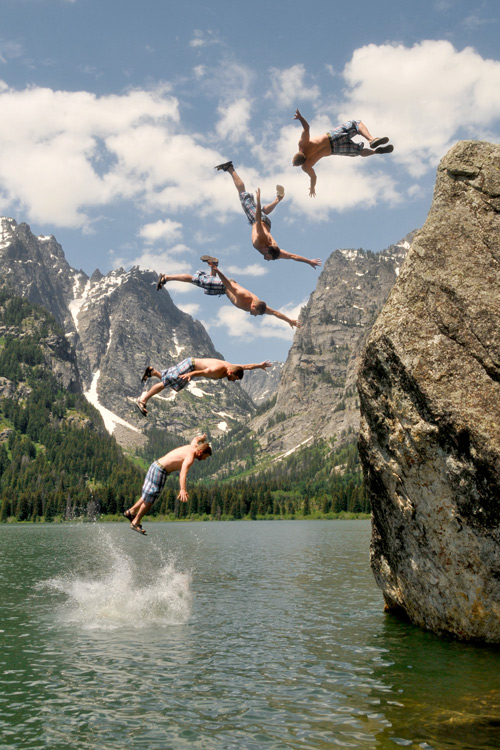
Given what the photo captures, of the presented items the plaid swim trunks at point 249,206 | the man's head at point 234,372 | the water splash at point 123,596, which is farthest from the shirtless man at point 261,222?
the water splash at point 123,596

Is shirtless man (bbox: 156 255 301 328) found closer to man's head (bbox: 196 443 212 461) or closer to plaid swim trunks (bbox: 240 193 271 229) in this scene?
plaid swim trunks (bbox: 240 193 271 229)

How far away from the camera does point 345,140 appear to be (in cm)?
1499

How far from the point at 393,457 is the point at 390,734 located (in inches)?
404

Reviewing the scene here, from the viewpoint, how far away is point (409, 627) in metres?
26.2

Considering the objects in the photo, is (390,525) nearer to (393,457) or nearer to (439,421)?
(393,457)

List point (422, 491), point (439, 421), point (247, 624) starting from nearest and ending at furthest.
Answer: point (439, 421), point (422, 491), point (247, 624)

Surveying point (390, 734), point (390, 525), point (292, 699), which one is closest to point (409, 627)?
point (390, 525)

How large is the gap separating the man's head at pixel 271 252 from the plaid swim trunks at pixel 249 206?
95 centimetres

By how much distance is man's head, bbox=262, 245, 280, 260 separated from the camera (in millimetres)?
14070

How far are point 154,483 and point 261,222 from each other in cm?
940

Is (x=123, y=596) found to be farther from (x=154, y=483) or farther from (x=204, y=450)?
(x=204, y=450)

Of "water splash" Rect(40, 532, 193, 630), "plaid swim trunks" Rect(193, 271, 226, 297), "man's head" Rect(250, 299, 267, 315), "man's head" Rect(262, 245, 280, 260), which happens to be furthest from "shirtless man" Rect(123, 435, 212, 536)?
"water splash" Rect(40, 532, 193, 630)

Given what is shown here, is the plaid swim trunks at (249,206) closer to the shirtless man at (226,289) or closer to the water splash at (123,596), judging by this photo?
the shirtless man at (226,289)

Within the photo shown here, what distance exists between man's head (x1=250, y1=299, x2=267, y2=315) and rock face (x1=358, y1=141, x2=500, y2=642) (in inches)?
343
